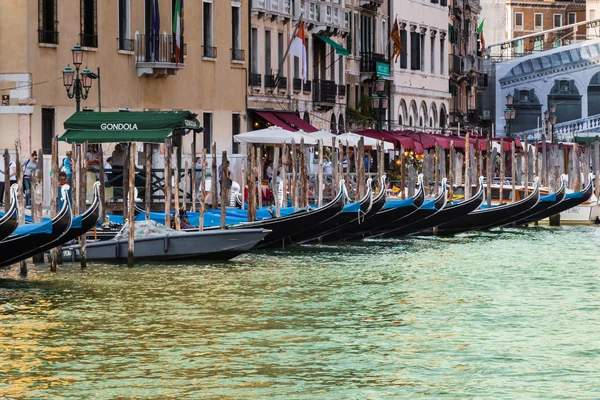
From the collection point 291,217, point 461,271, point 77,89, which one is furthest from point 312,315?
point 77,89

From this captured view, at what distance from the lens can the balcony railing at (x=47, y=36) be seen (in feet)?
103

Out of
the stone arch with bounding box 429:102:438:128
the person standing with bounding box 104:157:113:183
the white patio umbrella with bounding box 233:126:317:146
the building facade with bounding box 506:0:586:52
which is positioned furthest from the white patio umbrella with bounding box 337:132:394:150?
the building facade with bounding box 506:0:586:52

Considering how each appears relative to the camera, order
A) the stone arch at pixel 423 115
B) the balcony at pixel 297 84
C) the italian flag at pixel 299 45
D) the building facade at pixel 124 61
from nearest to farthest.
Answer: the building facade at pixel 124 61
the italian flag at pixel 299 45
the balcony at pixel 297 84
the stone arch at pixel 423 115

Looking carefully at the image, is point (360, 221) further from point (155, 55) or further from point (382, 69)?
point (382, 69)

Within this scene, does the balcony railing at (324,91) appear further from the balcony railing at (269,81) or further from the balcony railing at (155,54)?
the balcony railing at (155,54)

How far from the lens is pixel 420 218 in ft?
102

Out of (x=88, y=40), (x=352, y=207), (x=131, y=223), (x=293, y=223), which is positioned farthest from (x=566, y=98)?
(x=131, y=223)

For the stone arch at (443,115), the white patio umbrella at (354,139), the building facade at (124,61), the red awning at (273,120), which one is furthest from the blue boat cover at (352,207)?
the stone arch at (443,115)

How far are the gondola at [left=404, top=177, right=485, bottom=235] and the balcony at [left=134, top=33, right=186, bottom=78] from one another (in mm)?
6061

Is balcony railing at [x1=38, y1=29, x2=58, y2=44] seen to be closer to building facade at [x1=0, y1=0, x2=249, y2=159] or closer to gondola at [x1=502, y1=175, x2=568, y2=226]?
building facade at [x1=0, y1=0, x2=249, y2=159]

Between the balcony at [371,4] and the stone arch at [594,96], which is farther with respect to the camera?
the stone arch at [594,96]

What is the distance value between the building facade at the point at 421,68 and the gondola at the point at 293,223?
2421 cm

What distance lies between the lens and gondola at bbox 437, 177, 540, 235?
1291 inches

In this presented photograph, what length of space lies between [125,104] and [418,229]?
20.7 feet
